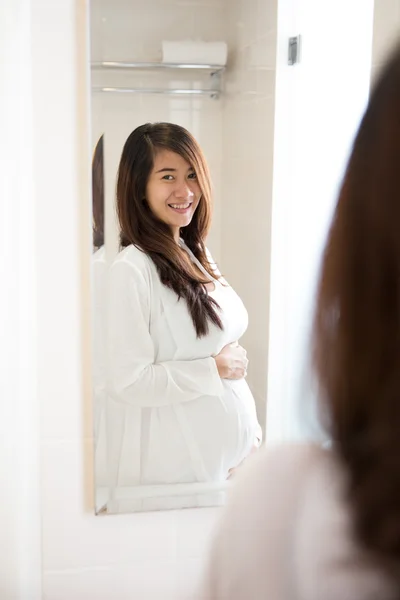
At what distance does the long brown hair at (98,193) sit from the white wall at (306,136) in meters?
0.35

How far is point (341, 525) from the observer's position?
1.47ft

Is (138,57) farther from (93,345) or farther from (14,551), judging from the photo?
(14,551)

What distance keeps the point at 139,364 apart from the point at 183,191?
0.35 metres

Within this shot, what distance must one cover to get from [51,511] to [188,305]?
0.51m

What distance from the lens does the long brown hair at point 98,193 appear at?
137 cm

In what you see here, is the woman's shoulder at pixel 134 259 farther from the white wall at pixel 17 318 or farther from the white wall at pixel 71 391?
the white wall at pixel 17 318

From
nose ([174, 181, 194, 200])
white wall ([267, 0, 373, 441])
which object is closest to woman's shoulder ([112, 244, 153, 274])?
nose ([174, 181, 194, 200])

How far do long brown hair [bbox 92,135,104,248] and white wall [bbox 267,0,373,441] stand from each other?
0.35m

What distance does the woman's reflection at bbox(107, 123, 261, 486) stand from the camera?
4.60ft

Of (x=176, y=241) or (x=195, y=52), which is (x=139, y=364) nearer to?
(x=176, y=241)

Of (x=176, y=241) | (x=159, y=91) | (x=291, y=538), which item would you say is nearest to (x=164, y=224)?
(x=176, y=241)

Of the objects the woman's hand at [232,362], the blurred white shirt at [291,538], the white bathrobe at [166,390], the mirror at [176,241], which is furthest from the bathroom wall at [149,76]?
the blurred white shirt at [291,538]

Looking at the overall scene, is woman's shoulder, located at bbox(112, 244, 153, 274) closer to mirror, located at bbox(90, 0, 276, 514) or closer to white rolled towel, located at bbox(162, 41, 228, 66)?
mirror, located at bbox(90, 0, 276, 514)

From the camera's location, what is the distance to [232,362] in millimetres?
1478
